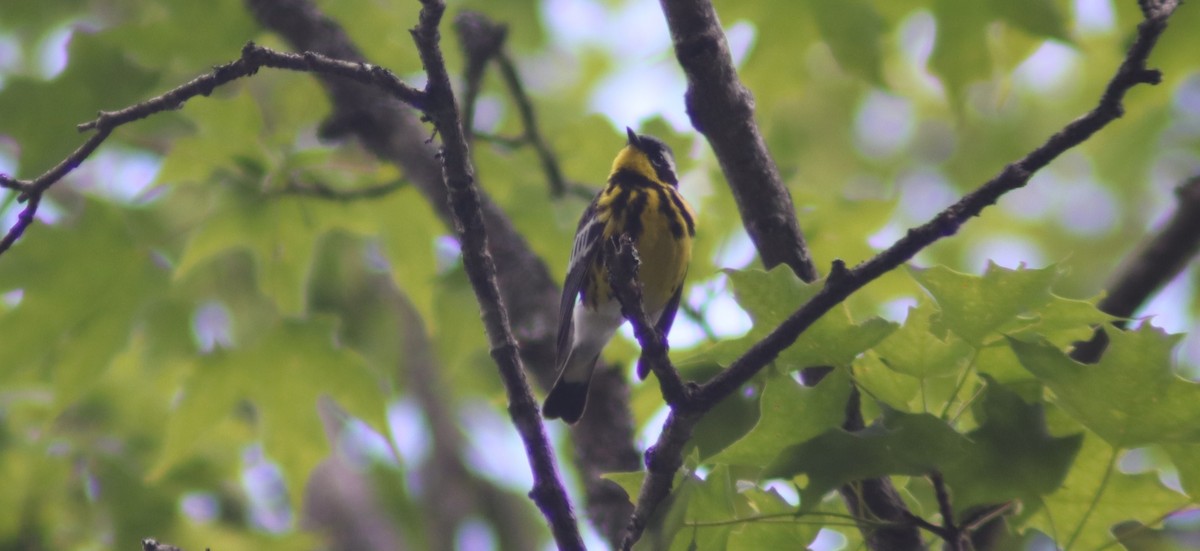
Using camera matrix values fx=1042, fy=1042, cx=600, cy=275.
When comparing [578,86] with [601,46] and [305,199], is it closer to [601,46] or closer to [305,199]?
[601,46]

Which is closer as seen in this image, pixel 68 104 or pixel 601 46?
pixel 68 104

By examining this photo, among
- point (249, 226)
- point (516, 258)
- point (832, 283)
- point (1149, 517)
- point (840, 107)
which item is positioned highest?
point (840, 107)

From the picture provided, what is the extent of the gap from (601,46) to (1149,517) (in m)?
5.89

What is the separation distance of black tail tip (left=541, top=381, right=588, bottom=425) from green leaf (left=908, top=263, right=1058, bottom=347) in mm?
1528

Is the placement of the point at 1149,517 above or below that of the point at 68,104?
below

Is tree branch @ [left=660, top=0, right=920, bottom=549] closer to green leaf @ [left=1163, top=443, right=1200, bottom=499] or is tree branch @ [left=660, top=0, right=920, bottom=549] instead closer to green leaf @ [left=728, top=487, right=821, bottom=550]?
green leaf @ [left=728, top=487, right=821, bottom=550]

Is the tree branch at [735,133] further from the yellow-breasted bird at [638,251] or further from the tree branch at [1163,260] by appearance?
the yellow-breasted bird at [638,251]

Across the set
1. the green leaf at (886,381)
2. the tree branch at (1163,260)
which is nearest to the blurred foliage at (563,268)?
the green leaf at (886,381)

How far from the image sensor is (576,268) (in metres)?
3.48

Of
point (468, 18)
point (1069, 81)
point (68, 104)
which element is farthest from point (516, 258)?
point (1069, 81)

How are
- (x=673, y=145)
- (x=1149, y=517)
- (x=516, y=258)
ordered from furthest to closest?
(x=673, y=145) < (x=516, y=258) < (x=1149, y=517)

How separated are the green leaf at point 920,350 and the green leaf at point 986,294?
0.07 metres

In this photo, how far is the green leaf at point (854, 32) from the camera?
9.91 ft

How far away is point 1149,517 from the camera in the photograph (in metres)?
1.86
